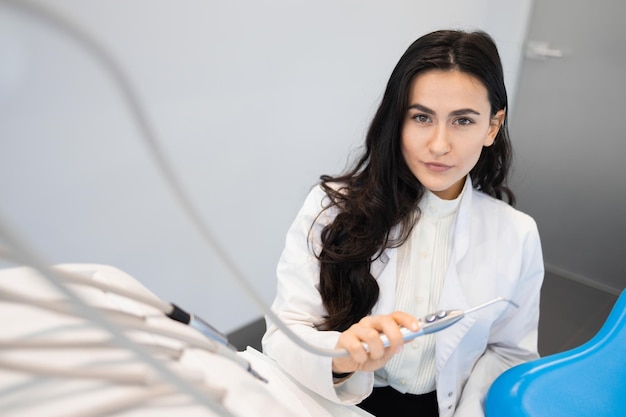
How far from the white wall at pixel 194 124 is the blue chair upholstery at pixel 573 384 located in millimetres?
488

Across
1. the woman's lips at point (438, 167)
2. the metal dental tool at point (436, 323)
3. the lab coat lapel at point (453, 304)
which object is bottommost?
the lab coat lapel at point (453, 304)

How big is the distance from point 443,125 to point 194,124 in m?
0.84

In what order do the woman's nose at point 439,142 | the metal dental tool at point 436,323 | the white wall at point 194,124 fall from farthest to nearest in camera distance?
the white wall at point 194,124 < the woman's nose at point 439,142 < the metal dental tool at point 436,323

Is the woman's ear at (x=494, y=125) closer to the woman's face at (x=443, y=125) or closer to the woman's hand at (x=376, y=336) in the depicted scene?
the woman's face at (x=443, y=125)

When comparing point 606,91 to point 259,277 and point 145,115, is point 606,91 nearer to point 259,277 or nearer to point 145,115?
point 259,277

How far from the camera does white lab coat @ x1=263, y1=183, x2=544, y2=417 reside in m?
1.08

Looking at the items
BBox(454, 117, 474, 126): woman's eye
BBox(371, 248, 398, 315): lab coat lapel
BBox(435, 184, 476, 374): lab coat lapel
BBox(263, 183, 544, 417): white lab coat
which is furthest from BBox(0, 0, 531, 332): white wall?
BBox(454, 117, 474, 126): woman's eye

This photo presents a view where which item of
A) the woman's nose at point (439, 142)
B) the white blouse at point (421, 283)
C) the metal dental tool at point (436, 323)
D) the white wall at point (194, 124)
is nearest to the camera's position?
the metal dental tool at point (436, 323)

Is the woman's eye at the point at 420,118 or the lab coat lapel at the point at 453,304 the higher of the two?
the woman's eye at the point at 420,118

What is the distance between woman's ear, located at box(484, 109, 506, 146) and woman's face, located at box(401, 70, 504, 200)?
0.05m

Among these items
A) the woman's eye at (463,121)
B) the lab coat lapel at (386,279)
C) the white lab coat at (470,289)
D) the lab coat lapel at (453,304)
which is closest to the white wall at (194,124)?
the white lab coat at (470,289)

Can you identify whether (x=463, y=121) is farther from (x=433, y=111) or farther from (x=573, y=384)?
(x=573, y=384)

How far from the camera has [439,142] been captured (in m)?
1.03

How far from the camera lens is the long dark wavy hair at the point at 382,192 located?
107 centimetres
